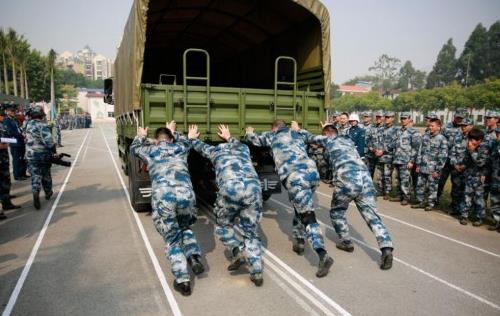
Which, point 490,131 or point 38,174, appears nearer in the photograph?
point 490,131

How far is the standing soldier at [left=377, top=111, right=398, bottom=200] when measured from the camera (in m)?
7.66

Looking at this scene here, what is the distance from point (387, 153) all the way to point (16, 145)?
9840mm

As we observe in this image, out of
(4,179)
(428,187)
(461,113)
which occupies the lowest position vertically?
(428,187)

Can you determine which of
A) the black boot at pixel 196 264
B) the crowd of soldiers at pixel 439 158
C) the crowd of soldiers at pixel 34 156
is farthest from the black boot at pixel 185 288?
the crowd of soldiers at pixel 439 158

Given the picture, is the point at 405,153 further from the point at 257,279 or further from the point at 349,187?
the point at 257,279

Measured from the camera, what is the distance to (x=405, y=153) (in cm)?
723

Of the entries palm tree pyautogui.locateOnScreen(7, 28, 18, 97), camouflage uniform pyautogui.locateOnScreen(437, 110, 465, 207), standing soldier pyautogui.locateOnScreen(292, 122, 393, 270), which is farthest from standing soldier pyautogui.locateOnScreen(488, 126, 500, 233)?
palm tree pyautogui.locateOnScreen(7, 28, 18, 97)

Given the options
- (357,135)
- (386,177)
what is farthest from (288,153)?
(357,135)

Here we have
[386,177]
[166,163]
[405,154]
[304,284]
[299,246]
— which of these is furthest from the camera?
[386,177]

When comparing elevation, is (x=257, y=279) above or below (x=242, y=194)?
below

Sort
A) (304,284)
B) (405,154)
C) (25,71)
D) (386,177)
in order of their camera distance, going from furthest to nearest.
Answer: (25,71)
(386,177)
(405,154)
(304,284)

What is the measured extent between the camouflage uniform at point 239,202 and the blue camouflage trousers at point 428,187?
451 cm

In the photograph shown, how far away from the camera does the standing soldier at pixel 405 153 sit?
7.19 meters

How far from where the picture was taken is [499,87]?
130 ft
